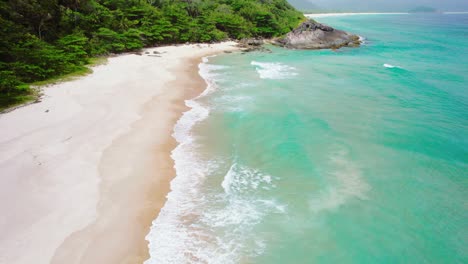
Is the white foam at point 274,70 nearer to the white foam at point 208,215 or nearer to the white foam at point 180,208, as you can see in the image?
the white foam at point 180,208

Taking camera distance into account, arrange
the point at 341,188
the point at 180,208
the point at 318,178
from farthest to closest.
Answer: the point at 318,178
the point at 341,188
the point at 180,208

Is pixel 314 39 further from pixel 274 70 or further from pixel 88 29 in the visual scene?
pixel 88 29

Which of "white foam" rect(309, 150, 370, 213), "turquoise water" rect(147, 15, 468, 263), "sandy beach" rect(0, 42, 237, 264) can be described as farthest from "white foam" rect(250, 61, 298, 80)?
"white foam" rect(309, 150, 370, 213)

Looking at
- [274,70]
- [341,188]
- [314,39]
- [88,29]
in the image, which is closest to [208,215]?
[341,188]

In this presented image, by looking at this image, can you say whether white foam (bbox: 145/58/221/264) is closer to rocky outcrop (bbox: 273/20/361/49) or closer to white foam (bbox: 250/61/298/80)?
white foam (bbox: 250/61/298/80)

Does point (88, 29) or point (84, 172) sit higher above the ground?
point (88, 29)
